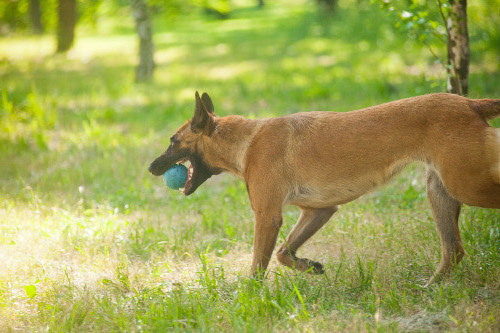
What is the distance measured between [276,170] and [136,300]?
1550 millimetres

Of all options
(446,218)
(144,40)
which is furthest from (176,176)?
(144,40)

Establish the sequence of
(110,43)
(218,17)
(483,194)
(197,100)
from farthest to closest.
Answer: (218,17) < (110,43) < (197,100) < (483,194)

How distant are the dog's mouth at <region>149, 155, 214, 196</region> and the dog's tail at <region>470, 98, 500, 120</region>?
2.33 meters

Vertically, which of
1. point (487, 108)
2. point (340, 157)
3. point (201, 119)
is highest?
point (487, 108)

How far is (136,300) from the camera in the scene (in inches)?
162

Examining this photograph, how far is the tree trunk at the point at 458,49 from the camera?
219 inches

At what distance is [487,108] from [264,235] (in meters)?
1.97

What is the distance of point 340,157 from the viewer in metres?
4.14

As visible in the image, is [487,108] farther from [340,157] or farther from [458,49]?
[458,49]

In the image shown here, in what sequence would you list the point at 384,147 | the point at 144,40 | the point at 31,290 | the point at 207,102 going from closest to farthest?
the point at 384,147 → the point at 31,290 → the point at 207,102 → the point at 144,40

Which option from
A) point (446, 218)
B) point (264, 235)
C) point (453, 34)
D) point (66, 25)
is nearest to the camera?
point (264, 235)

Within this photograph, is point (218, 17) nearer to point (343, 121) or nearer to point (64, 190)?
point (64, 190)

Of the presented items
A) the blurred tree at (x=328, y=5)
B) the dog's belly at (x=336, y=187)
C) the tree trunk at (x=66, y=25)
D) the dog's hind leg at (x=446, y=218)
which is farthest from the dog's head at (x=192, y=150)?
the blurred tree at (x=328, y=5)

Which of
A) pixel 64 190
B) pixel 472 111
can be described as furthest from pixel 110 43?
pixel 472 111
